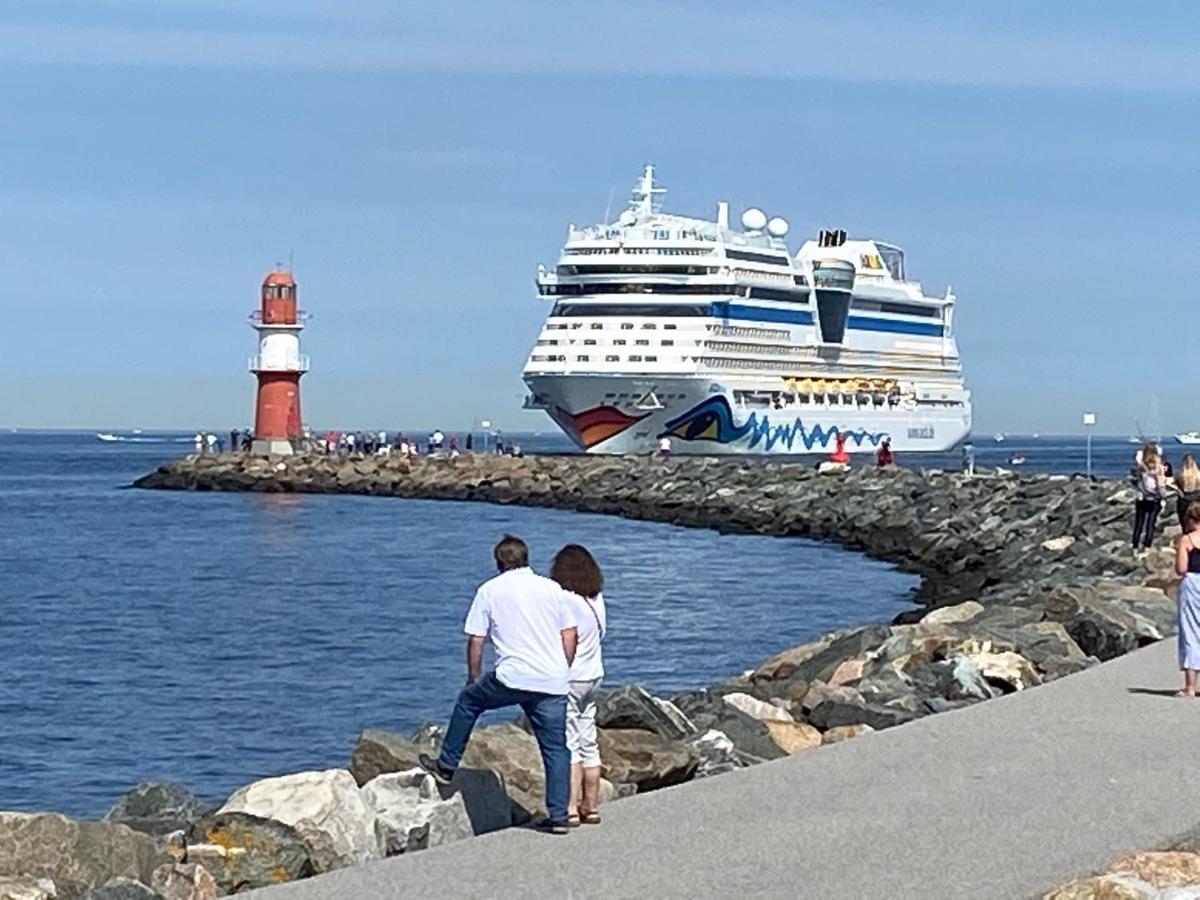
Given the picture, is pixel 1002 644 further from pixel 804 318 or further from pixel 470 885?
pixel 804 318

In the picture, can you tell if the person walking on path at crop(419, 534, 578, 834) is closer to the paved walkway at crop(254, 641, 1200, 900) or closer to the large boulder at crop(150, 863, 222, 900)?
the paved walkway at crop(254, 641, 1200, 900)

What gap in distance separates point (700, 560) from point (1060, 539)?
24.3 feet

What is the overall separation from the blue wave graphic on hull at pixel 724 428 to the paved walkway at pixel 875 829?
50.2 metres

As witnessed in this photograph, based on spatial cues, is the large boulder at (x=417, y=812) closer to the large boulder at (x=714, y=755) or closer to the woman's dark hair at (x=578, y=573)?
the woman's dark hair at (x=578, y=573)

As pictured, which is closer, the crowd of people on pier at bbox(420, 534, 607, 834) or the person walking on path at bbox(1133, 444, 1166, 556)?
the crowd of people on pier at bbox(420, 534, 607, 834)

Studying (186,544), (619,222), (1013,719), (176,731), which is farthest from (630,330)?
(1013,719)

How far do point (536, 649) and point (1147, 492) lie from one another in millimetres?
13868

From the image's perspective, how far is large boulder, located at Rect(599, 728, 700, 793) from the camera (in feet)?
27.8


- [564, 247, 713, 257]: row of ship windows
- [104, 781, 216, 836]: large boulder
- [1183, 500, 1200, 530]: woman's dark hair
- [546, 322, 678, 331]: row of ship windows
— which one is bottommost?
[104, 781, 216, 836]: large boulder

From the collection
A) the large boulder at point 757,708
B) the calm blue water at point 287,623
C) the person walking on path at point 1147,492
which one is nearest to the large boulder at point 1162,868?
the large boulder at point 757,708

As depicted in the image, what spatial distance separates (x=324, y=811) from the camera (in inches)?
301

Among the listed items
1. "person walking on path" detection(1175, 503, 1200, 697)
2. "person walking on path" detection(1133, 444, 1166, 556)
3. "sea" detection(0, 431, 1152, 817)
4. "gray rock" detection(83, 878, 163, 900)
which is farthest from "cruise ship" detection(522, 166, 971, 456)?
"gray rock" detection(83, 878, 163, 900)

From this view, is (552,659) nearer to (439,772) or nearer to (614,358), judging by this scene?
(439,772)

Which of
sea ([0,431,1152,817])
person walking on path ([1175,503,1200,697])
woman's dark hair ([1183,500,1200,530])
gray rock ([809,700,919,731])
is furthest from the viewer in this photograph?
sea ([0,431,1152,817])
